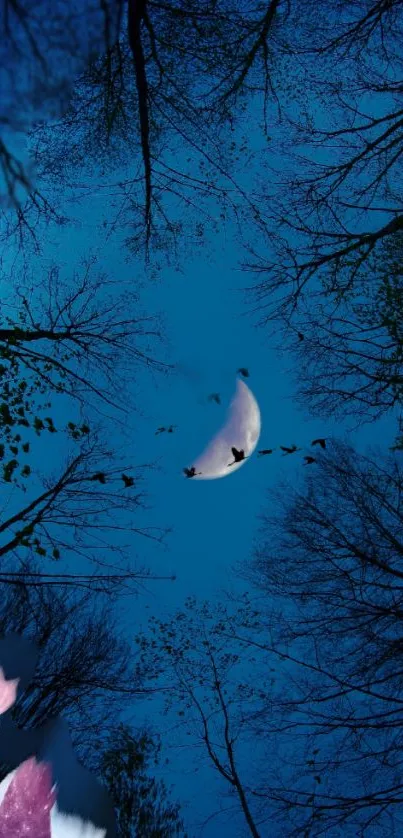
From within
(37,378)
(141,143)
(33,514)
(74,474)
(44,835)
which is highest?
(141,143)

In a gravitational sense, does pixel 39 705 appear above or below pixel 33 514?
below

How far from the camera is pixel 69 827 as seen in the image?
107 centimetres

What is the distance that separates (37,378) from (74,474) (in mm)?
1537

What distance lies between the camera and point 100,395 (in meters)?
6.92

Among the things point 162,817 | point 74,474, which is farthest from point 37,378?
point 162,817

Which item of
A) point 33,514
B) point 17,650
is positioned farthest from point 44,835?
point 33,514

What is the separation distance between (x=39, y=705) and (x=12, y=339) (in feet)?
22.7

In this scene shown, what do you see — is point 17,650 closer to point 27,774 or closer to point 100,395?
point 27,774

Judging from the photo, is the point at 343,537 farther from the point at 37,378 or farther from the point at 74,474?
the point at 37,378

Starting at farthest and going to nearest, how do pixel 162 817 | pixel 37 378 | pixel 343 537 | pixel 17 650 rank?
pixel 162 817 → pixel 343 537 → pixel 37 378 → pixel 17 650

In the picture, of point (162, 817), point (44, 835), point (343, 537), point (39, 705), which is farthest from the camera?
point (162, 817)

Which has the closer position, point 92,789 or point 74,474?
point 92,789

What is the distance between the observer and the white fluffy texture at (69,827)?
41.9 inches

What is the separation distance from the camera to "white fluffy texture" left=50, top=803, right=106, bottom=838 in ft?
3.49
